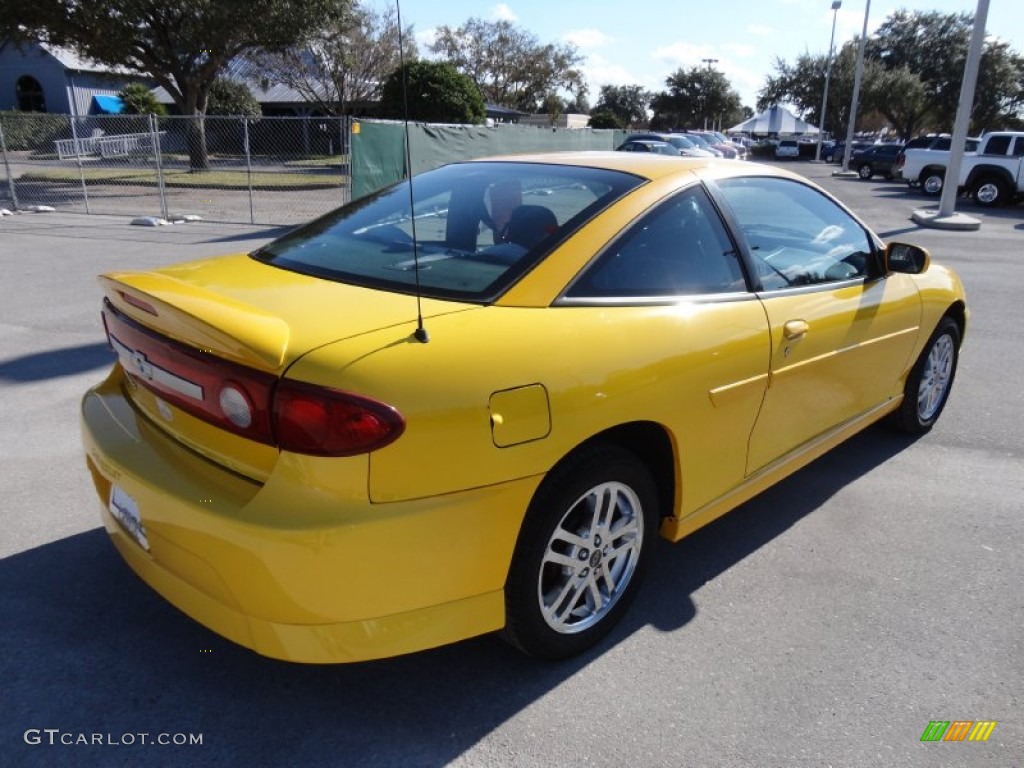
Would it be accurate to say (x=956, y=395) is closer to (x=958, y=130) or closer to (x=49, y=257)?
(x=49, y=257)

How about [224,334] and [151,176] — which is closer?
[224,334]

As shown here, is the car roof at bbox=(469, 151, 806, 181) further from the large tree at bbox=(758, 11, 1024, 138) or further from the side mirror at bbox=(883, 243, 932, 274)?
the large tree at bbox=(758, 11, 1024, 138)

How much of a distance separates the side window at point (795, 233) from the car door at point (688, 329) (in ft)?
0.74

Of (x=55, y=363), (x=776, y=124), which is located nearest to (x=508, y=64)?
(x=776, y=124)

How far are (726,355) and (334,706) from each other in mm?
1739

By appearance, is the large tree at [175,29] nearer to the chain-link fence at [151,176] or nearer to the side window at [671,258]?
the chain-link fence at [151,176]

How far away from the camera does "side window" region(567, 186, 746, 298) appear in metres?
2.59

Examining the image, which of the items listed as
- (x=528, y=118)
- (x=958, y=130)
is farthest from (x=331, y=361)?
(x=528, y=118)

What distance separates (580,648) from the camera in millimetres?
2607

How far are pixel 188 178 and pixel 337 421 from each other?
2559 cm

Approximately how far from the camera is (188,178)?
24656 millimetres

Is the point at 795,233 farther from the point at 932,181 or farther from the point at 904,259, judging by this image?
the point at 932,181

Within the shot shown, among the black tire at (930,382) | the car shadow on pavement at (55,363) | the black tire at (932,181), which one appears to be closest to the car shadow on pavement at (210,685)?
the black tire at (930,382)

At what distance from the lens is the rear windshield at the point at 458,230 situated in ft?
8.39
